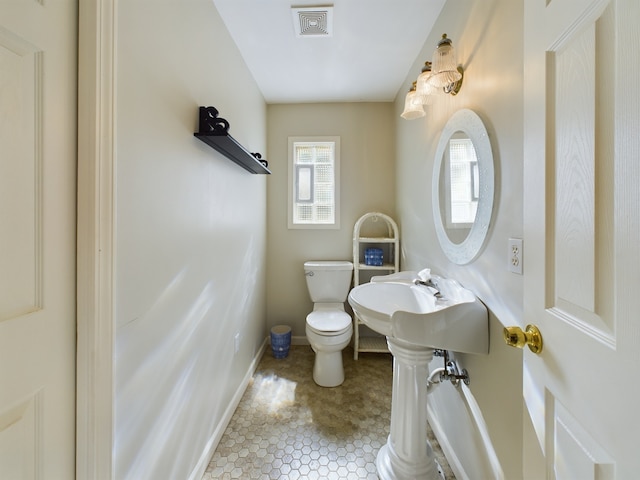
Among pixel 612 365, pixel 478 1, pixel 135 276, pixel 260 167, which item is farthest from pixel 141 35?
pixel 612 365

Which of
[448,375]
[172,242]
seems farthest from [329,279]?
[172,242]

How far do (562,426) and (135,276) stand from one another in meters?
1.15

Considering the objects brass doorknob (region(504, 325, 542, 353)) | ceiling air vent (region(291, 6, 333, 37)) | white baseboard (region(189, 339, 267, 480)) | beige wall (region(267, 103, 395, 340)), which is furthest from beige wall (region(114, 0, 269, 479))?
brass doorknob (region(504, 325, 542, 353))

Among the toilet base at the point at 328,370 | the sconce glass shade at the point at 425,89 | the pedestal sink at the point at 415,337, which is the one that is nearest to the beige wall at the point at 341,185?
the toilet base at the point at 328,370

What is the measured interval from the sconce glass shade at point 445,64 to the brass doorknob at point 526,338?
Result: 1099mm

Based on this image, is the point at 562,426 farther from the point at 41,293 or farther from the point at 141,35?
the point at 141,35

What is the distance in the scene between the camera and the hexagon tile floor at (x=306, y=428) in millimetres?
1229

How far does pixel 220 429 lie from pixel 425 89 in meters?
2.17

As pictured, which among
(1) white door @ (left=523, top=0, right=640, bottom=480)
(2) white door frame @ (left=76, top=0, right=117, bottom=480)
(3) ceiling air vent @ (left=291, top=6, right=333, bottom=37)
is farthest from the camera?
(3) ceiling air vent @ (left=291, top=6, right=333, bottom=37)

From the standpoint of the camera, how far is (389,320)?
1.02 metres

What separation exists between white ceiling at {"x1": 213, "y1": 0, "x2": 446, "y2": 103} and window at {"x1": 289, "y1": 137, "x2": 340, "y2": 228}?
49 centimetres

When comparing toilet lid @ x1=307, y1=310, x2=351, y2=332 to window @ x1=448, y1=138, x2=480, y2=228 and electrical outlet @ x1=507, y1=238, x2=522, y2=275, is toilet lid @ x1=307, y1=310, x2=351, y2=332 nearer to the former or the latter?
window @ x1=448, y1=138, x2=480, y2=228

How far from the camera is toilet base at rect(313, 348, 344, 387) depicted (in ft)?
6.00

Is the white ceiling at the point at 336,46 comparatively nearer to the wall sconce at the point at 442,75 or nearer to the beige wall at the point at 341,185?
the beige wall at the point at 341,185
